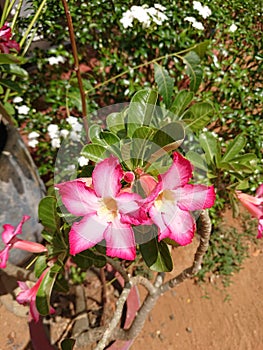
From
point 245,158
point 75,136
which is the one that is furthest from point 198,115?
point 75,136

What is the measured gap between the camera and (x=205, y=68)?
6.72ft

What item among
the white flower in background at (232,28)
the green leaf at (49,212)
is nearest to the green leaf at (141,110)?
the green leaf at (49,212)

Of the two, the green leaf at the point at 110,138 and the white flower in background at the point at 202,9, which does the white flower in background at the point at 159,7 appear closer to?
the white flower in background at the point at 202,9

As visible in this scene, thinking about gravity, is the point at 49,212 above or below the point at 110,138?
below

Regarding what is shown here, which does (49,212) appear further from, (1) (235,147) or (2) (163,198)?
(1) (235,147)

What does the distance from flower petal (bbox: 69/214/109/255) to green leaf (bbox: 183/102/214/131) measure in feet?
1.36

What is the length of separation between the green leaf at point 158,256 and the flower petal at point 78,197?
0.77 ft

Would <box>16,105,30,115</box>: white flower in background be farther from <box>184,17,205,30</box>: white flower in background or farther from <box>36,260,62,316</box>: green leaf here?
<box>36,260,62,316</box>: green leaf

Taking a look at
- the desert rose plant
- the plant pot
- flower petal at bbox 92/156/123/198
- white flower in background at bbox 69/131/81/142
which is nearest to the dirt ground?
the plant pot

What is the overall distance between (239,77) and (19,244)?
1.49 meters

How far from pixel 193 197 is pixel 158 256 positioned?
22 centimetres

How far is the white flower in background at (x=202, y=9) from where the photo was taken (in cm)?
198

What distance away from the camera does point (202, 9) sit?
78.3 inches

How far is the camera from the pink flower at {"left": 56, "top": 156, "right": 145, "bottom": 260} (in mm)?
614
